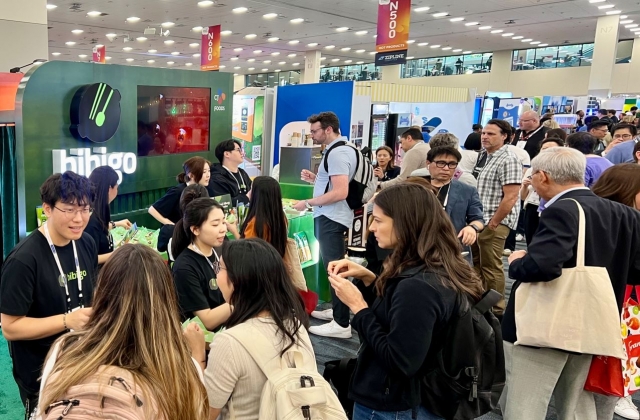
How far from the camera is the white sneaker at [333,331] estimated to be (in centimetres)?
403

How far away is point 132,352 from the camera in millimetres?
1160

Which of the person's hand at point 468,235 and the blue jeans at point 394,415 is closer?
the blue jeans at point 394,415

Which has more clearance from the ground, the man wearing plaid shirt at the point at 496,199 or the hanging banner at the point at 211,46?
the hanging banner at the point at 211,46

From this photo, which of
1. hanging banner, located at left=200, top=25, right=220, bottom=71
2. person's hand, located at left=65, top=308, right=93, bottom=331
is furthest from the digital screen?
hanging banner, located at left=200, top=25, right=220, bottom=71

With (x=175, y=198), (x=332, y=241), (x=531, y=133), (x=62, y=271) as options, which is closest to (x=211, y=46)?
(x=531, y=133)

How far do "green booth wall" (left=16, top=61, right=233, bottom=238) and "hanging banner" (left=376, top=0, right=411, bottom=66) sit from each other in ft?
15.0

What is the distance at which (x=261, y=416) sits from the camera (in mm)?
1345

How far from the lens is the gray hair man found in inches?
81.3

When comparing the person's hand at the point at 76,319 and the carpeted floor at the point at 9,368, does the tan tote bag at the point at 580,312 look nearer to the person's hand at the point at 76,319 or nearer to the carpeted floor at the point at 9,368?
the carpeted floor at the point at 9,368

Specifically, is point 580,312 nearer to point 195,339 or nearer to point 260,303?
point 260,303

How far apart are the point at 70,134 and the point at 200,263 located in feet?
7.58

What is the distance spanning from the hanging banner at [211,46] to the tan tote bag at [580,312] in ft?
46.6

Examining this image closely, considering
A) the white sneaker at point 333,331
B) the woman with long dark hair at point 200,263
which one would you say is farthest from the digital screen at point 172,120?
the woman with long dark hair at point 200,263

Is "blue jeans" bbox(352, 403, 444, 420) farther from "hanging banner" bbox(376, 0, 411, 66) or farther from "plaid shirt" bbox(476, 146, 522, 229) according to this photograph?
"hanging banner" bbox(376, 0, 411, 66)
